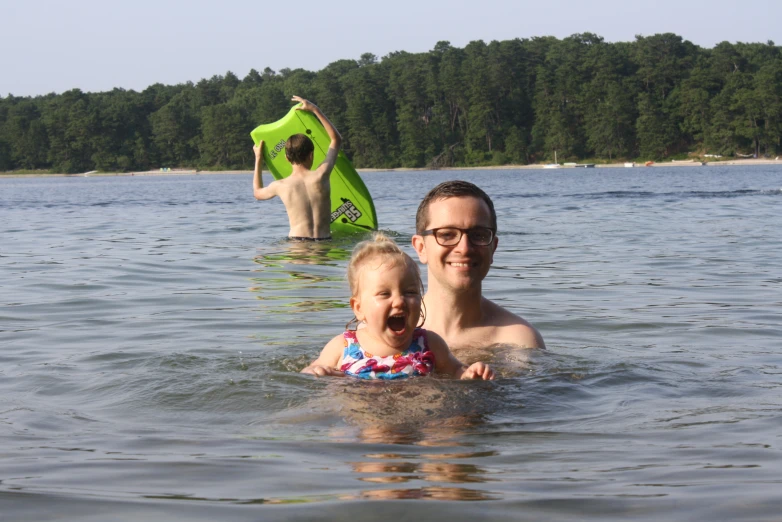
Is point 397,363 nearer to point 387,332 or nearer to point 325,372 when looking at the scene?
point 387,332

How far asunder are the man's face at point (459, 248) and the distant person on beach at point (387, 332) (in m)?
0.24

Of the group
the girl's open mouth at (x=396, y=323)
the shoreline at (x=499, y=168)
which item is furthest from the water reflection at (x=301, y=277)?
the shoreline at (x=499, y=168)

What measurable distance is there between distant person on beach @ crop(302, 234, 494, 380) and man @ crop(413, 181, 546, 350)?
24cm

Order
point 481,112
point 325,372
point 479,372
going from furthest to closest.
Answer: point 481,112 < point 325,372 < point 479,372

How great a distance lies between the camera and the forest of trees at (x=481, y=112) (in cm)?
9512

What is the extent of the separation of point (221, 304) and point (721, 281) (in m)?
4.38

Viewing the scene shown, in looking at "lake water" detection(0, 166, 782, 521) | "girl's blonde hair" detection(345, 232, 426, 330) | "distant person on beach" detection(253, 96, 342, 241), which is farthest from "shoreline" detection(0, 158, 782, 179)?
"girl's blonde hair" detection(345, 232, 426, 330)

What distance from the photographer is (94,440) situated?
3691mm

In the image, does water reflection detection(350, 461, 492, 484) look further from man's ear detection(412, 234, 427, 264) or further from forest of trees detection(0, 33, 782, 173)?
forest of trees detection(0, 33, 782, 173)

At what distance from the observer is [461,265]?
4574 mm

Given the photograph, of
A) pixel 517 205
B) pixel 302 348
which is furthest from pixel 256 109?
pixel 302 348

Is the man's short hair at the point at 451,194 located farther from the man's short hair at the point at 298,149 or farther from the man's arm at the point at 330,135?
the man's short hair at the point at 298,149

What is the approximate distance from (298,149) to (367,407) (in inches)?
302

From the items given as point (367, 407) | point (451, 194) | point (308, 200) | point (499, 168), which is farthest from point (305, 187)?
point (499, 168)
